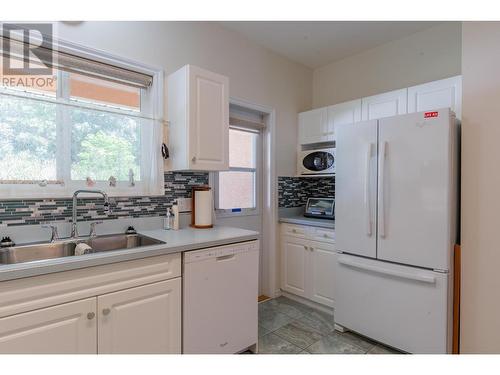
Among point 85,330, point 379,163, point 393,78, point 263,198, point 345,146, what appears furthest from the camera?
point 263,198

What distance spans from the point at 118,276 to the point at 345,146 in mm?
1836

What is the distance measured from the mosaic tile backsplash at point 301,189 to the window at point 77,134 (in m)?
1.43

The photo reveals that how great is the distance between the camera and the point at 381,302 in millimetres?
2082

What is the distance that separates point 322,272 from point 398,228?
3.01 feet

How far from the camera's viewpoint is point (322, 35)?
8.87ft

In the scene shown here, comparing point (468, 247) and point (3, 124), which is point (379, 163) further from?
point (3, 124)

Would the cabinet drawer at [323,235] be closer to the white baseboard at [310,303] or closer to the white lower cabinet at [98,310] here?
the white baseboard at [310,303]

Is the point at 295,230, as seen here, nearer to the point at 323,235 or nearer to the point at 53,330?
the point at 323,235

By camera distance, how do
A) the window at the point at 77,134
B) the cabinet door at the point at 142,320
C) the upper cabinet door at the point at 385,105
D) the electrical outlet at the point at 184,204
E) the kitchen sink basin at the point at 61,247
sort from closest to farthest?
the cabinet door at the point at 142,320 → the kitchen sink basin at the point at 61,247 → the window at the point at 77,134 → the electrical outlet at the point at 184,204 → the upper cabinet door at the point at 385,105

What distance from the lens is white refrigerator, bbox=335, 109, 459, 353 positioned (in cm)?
181

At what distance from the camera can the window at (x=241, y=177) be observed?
9.11 feet

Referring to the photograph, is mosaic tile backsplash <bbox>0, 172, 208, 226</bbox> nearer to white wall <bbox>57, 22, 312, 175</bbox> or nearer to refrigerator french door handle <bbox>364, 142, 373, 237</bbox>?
white wall <bbox>57, 22, 312, 175</bbox>

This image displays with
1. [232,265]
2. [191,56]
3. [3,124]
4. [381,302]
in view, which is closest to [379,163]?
[381,302]

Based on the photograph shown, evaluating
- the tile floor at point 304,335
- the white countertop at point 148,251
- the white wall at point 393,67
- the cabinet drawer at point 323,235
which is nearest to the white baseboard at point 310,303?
the tile floor at point 304,335
